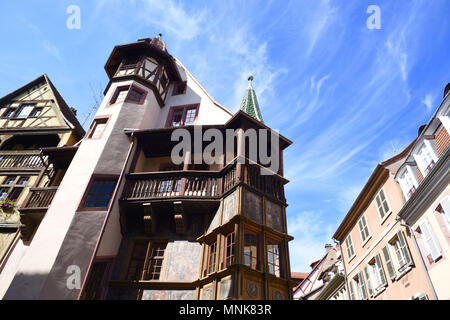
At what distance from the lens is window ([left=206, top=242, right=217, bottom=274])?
416 inches

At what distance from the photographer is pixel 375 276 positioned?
17016mm

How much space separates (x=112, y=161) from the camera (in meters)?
13.7

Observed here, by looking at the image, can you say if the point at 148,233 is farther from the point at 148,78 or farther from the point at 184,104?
the point at 148,78

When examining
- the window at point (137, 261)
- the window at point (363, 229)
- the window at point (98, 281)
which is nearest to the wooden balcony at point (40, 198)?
the window at point (98, 281)

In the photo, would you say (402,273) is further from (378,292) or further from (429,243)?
(378,292)

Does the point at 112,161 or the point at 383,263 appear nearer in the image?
the point at 112,161

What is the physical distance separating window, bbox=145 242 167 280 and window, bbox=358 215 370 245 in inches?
497

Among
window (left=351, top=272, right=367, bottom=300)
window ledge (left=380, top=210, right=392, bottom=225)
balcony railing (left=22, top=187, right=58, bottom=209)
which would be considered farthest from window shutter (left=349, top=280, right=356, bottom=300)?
balcony railing (left=22, top=187, right=58, bottom=209)

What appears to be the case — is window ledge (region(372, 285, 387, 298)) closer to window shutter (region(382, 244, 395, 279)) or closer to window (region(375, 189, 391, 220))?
window shutter (region(382, 244, 395, 279))

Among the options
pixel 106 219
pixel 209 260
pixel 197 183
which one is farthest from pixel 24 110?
pixel 209 260

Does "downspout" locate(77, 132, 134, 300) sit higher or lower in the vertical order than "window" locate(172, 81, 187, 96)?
lower

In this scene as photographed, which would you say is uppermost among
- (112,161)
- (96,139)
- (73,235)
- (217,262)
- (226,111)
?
(226,111)

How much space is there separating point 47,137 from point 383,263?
22573 millimetres
